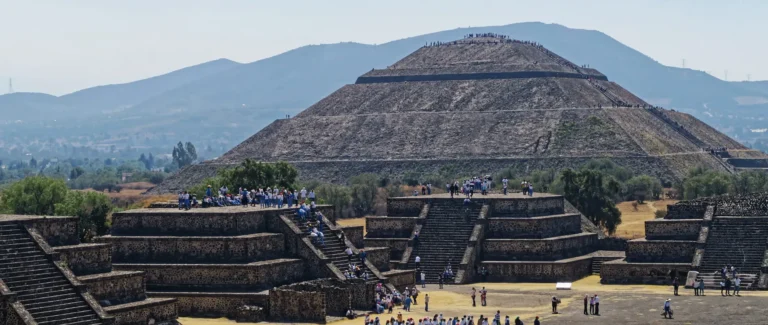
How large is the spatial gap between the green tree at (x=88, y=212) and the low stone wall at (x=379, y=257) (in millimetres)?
16360

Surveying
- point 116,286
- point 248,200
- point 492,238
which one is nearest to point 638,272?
point 492,238

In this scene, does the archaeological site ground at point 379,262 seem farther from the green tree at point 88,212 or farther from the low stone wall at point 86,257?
the green tree at point 88,212

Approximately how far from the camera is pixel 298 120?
187 metres

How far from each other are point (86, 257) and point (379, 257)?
16.7 m

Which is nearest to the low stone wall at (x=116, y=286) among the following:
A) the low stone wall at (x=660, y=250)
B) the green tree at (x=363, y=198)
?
the low stone wall at (x=660, y=250)

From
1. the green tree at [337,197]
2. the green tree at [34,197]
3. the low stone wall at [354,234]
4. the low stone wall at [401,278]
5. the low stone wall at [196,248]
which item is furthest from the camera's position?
the green tree at [337,197]

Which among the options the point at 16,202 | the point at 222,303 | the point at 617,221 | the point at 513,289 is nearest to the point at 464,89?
the point at 617,221

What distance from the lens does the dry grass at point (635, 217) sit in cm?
10047

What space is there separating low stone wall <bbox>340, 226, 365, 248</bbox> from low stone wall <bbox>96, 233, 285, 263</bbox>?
507 centimetres

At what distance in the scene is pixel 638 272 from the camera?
244 ft

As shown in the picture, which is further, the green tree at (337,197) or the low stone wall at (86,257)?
the green tree at (337,197)

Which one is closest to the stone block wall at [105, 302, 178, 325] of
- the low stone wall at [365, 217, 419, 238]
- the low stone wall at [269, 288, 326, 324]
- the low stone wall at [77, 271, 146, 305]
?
the low stone wall at [77, 271, 146, 305]

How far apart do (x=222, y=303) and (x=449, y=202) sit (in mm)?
21467

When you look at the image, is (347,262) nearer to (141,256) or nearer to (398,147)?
(141,256)
